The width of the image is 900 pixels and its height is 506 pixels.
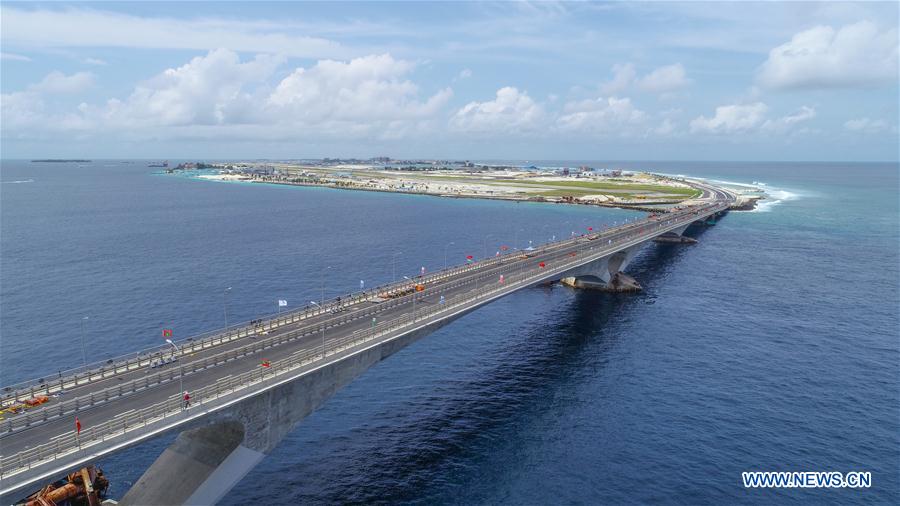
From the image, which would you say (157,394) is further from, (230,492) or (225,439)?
(230,492)

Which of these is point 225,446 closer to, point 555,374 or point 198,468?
point 198,468

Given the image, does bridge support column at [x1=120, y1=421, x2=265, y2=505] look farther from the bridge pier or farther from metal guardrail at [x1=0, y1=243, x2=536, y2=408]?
metal guardrail at [x1=0, y1=243, x2=536, y2=408]

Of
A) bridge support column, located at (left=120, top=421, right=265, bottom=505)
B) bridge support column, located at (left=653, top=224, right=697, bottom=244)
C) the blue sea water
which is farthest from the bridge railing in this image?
bridge support column, located at (left=653, top=224, right=697, bottom=244)

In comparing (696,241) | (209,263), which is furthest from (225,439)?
(696,241)

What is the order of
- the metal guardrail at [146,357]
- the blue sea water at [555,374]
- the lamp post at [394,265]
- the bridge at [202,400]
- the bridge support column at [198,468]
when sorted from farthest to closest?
the lamp post at [394,265]
the blue sea water at [555,374]
the metal guardrail at [146,357]
the bridge support column at [198,468]
the bridge at [202,400]

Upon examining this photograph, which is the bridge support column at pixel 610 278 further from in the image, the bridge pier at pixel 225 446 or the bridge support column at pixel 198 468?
the bridge support column at pixel 198 468

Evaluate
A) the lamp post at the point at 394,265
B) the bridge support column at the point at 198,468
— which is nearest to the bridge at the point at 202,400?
the bridge support column at the point at 198,468
